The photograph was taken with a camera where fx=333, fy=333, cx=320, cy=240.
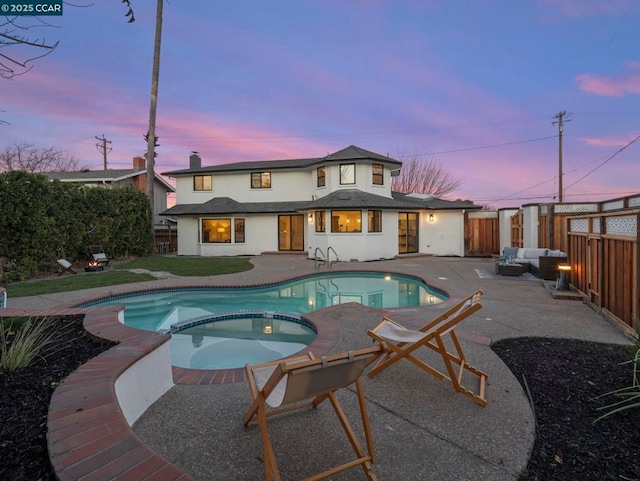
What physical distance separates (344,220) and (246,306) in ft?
31.0

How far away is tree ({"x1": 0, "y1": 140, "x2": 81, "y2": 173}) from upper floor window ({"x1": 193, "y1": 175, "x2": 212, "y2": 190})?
61.9 ft

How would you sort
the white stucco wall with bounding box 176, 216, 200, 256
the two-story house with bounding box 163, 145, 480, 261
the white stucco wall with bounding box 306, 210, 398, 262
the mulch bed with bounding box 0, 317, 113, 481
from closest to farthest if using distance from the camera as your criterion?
the mulch bed with bounding box 0, 317, 113, 481, the white stucco wall with bounding box 306, 210, 398, 262, the two-story house with bounding box 163, 145, 480, 261, the white stucco wall with bounding box 176, 216, 200, 256

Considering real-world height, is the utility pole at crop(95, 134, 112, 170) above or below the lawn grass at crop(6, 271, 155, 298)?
above

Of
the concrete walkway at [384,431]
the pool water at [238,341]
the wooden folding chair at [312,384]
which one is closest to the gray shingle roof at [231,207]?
the pool water at [238,341]

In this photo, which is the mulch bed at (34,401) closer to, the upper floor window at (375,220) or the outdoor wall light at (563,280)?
the outdoor wall light at (563,280)

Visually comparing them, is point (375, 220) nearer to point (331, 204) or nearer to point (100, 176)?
point (331, 204)

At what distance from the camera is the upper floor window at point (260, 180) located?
21.3 m

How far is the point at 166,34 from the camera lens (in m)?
18.4

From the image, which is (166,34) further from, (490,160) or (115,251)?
(490,160)

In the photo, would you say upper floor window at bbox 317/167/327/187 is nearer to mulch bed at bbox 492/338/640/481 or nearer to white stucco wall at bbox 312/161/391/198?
white stucco wall at bbox 312/161/391/198

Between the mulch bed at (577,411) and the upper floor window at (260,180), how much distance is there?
18.4m

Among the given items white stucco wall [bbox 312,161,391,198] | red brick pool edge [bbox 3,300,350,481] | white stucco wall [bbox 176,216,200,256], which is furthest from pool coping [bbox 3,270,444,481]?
white stucco wall [bbox 176,216,200,256]

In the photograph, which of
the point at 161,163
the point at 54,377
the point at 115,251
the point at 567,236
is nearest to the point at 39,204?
the point at 115,251

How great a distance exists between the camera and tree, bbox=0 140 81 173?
100.0 ft
